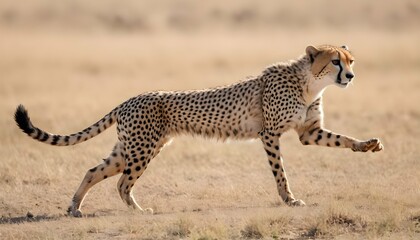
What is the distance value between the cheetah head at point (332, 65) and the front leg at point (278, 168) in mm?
715

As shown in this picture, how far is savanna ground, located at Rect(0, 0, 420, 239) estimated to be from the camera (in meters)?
7.36

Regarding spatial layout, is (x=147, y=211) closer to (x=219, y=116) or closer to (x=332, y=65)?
(x=219, y=116)

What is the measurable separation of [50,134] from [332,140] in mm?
2610

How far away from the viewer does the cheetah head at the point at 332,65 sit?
8180 mm

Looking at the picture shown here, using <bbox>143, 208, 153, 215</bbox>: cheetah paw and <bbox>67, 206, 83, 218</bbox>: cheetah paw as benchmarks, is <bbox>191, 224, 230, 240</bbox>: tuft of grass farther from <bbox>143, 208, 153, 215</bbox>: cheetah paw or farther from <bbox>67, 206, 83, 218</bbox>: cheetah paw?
<bbox>67, 206, 83, 218</bbox>: cheetah paw

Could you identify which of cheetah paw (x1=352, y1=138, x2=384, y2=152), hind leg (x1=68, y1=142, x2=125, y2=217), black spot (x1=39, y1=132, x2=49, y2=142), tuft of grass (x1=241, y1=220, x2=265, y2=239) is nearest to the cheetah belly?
hind leg (x1=68, y1=142, x2=125, y2=217)

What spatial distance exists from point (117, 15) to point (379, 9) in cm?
950

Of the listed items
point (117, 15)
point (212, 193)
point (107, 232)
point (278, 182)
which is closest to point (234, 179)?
point (212, 193)

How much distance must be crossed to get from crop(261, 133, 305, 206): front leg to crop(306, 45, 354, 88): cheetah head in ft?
2.34

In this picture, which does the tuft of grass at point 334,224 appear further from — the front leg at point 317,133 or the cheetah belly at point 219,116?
the cheetah belly at point 219,116

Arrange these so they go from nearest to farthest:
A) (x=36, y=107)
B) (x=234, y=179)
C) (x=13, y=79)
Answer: (x=234, y=179), (x=36, y=107), (x=13, y=79)

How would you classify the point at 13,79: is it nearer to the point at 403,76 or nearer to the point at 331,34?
the point at 403,76

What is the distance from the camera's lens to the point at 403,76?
19.7 meters

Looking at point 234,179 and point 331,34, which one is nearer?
point 234,179
